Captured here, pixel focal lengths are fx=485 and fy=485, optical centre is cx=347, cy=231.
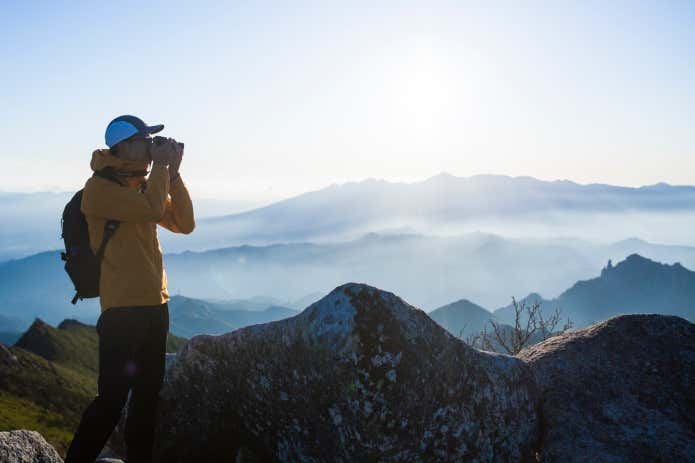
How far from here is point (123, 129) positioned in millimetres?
5000

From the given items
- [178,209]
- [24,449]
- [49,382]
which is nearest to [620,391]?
[178,209]

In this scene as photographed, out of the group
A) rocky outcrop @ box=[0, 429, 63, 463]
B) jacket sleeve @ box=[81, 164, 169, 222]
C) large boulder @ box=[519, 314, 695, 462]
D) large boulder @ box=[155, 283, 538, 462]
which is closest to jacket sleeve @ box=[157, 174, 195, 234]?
jacket sleeve @ box=[81, 164, 169, 222]

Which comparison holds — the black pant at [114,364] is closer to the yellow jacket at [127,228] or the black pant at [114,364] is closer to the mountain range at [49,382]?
the yellow jacket at [127,228]

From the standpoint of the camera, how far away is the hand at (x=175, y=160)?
536cm

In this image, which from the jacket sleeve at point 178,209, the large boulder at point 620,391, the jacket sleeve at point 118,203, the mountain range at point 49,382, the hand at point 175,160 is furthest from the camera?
the mountain range at point 49,382

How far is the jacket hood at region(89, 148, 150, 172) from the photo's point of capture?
16.1 feet

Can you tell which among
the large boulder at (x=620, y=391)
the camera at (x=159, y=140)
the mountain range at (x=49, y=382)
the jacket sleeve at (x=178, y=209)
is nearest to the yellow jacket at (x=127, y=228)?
the camera at (x=159, y=140)

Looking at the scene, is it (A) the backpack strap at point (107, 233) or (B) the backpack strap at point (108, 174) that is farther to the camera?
(B) the backpack strap at point (108, 174)

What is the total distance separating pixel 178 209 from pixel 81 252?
122cm

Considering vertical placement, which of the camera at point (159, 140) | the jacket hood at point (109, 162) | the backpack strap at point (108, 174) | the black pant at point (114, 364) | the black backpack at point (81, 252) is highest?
the camera at point (159, 140)

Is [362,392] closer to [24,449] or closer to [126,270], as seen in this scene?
[126,270]

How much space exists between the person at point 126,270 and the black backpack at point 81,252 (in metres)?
0.05

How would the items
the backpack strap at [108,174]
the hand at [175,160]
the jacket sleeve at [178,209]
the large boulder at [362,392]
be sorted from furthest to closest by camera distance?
the jacket sleeve at [178,209] < the hand at [175,160] < the large boulder at [362,392] < the backpack strap at [108,174]

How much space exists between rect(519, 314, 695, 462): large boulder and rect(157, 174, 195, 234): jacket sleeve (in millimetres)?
5120
